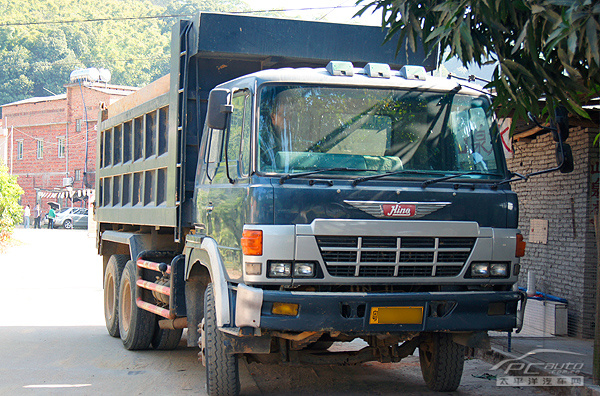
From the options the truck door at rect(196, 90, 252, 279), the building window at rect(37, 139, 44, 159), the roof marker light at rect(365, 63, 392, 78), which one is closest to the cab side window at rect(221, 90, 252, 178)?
the truck door at rect(196, 90, 252, 279)

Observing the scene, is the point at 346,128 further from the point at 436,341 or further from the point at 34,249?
the point at 34,249

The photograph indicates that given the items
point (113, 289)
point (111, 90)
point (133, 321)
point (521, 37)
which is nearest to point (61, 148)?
point (111, 90)

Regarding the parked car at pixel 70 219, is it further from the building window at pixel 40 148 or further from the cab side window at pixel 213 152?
the cab side window at pixel 213 152

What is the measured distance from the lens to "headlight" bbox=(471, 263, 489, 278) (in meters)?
5.33

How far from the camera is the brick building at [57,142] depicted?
52125 millimetres

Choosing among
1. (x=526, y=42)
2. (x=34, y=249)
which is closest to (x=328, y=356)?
(x=526, y=42)

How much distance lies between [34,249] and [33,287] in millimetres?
12322

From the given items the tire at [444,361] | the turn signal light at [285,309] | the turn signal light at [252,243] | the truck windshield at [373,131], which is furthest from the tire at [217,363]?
the tire at [444,361]

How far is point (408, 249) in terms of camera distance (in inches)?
202

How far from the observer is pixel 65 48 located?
8481 cm

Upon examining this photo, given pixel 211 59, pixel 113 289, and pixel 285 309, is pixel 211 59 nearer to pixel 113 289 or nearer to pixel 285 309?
pixel 285 309

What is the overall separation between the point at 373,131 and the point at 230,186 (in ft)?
3.90

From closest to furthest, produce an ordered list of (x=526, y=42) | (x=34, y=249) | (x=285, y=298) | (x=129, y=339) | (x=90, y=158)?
1. (x=526, y=42)
2. (x=285, y=298)
3. (x=129, y=339)
4. (x=34, y=249)
5. (x=90, y=158)

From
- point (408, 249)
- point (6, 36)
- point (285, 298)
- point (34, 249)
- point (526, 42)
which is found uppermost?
point (6, 36)
